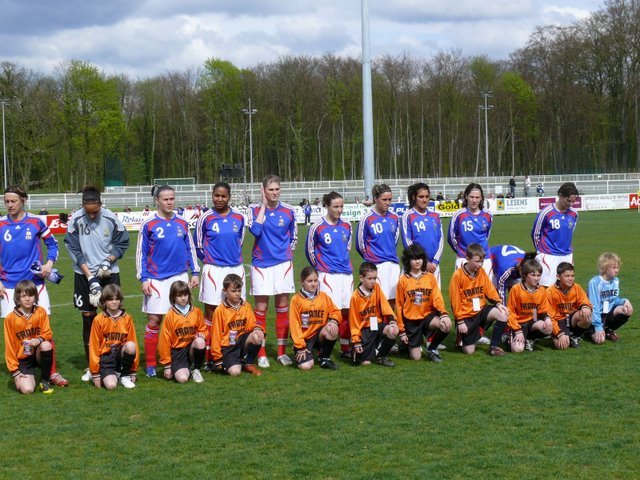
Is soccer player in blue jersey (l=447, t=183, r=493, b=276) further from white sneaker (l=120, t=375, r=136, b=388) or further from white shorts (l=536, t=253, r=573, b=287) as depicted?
white sneaker (l=120, t=375, r=136, b=388)

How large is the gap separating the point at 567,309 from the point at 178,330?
13.8 ft

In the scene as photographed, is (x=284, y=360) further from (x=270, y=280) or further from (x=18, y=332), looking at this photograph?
(x=18, y=332)

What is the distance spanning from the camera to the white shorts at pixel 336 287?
8086mm

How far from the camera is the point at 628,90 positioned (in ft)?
215

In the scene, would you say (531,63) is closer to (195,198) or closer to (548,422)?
(195,198)

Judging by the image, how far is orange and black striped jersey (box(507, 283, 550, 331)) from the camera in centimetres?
830

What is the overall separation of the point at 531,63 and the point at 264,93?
2539cm

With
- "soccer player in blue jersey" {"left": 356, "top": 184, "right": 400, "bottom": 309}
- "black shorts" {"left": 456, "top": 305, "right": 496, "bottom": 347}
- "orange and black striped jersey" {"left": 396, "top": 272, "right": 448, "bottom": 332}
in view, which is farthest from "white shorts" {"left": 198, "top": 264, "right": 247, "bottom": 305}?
"black shorts" {"left": 456, "top": 305, "right": 496, "bottom": 347}

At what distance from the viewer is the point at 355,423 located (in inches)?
228

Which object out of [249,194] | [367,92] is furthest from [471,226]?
[249,194]

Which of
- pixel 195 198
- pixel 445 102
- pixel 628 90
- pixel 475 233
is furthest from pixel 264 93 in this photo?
pixel 475 233

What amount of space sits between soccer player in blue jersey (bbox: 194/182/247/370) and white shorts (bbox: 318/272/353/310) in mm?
891

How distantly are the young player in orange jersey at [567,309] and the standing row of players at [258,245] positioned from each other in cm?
69

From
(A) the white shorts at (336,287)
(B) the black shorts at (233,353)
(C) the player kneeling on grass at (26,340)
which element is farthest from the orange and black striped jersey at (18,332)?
(A) the white shorts at (336,287)
